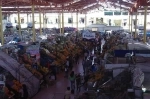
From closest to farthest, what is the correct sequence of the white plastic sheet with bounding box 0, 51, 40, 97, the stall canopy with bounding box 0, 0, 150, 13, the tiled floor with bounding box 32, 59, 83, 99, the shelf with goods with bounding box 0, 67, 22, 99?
the shelf with goods with bounding box 0, 67, 22, 99 < the white plastic sheet with bounding box 0, 51, 40, 97 < the tiled floor with bounding box 32, 59, 83, 99 < the stall canopy with bounding box 0, 0, 150, 13

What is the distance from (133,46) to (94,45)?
928 centimetres

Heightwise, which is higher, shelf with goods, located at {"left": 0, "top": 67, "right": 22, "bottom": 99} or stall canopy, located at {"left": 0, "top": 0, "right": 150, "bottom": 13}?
stall canopy, located at {"left": 0, "top": 0, "right": 150, "bottom": 13}

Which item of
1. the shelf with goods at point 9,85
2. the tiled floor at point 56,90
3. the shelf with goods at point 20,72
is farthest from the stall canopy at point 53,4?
the shelf with goods at point 9,85

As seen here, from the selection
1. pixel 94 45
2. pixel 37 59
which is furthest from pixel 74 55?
pixel 37 59

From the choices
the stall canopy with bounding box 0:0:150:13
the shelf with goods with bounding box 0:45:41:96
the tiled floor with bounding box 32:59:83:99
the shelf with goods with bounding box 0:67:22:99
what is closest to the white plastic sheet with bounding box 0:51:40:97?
the shelf with goods with bounding box 0:45:41:96

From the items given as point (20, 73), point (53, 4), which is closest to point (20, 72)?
point (20, 73)

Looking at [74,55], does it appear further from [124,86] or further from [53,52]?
[124,86]

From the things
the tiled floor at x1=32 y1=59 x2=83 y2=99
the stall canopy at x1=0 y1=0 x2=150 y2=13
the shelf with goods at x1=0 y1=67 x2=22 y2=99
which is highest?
the stall canopy at x1=0 y1=0 x2=150 y2=13

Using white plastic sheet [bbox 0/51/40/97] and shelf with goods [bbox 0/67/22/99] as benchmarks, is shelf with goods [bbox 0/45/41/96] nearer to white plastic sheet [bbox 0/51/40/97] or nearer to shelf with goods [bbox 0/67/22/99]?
white plastic sheet [bbox 0/51/40/97]

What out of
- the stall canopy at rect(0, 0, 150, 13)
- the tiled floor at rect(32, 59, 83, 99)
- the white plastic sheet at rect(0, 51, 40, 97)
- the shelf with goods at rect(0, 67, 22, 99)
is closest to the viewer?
the shelf with goods at rect(0, 67, 22, 99)

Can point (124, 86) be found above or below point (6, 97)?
above

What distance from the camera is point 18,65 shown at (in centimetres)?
1530

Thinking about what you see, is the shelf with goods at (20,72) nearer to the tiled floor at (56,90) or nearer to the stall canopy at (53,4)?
the tiled floor at (56,90)

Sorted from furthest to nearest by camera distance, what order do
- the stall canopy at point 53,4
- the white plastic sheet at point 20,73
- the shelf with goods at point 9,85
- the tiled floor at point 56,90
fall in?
1. the stall canopy at point 53,4
2. the tiled floor at point 56,90
3. the white plastic sheet at point 20,73
4. the shelf with goods at point 9,85
